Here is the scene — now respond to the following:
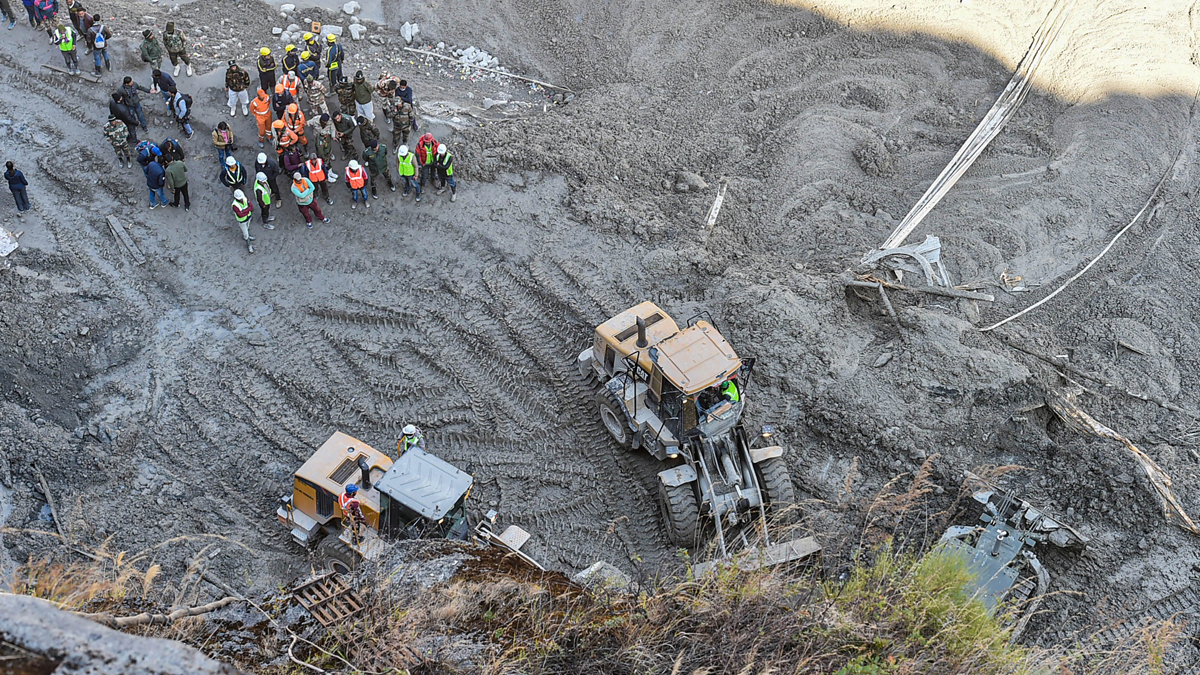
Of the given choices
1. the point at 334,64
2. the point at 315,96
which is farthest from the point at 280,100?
the point at 334,64

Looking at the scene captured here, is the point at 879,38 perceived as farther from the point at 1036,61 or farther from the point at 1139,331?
the point at 1139,331

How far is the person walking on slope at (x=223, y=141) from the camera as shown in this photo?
15945 mm

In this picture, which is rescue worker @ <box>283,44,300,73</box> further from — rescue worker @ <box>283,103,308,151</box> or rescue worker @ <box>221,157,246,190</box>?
rescue worker @ <box>221,157,246,190</box>

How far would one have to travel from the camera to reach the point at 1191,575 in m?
11.1

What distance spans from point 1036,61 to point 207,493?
18924mm

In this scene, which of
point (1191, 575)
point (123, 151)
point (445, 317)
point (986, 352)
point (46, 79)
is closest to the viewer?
point (1191, 575)

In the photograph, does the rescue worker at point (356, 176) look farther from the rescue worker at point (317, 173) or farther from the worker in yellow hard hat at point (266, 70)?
the worker in yellow hard hat at point (266, 70)

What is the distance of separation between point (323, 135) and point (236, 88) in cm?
222

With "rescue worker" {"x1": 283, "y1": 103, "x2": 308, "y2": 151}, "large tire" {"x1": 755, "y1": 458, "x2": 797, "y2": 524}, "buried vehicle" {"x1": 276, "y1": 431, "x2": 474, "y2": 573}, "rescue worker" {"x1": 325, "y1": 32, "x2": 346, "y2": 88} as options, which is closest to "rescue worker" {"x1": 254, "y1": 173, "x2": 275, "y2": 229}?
"rescue worker" {"x1": 283, "y1": 103, "x2": 308, "y2": 151}

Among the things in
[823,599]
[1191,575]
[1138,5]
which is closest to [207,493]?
[823,599]

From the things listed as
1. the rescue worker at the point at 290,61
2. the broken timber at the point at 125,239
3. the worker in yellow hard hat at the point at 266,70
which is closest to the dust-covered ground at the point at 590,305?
the broken timber at the point at 125,239

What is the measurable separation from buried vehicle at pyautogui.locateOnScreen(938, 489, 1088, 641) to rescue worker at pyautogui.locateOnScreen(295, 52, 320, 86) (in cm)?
1355

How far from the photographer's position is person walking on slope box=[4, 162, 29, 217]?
15.0m

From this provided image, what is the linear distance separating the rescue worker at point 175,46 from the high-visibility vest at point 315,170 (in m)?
4.25
